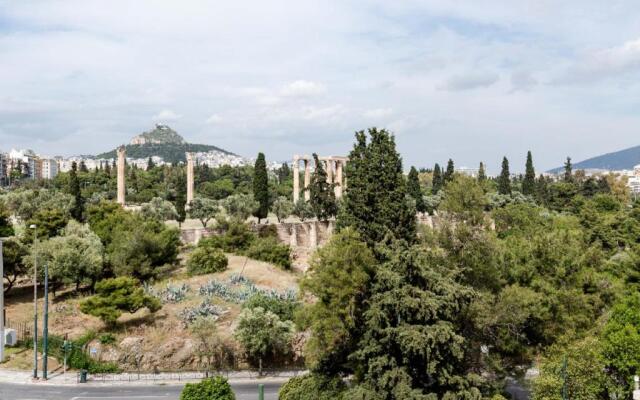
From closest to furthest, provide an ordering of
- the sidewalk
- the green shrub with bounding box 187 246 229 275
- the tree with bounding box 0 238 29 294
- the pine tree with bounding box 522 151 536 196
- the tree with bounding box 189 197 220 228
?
the sidewalk, the tree with bounding box 0 238 29 294, the green shrub with bounding box 187 246 229 275, the tree with bounding box 189 197 220 228, the pine tree with bounding box 522 151 536 196

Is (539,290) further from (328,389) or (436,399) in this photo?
(328,389)

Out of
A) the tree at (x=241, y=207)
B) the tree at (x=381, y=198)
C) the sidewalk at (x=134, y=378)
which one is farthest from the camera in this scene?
the tree at (x=241, y=207)

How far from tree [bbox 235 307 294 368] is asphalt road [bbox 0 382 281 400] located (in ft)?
7.74

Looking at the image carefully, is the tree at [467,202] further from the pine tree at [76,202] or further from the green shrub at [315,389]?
the pine tree at [76,202]

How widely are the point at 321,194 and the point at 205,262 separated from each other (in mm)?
16055

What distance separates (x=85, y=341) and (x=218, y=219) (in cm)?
2050

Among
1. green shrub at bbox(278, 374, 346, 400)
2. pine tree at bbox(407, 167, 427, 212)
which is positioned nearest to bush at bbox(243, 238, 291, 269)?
green shrub at bbox(278, 374, 346, 400)

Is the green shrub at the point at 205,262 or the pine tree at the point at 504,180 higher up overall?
the pine tree at the point at 504,180

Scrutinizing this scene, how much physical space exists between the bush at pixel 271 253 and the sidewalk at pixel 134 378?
52.1ft

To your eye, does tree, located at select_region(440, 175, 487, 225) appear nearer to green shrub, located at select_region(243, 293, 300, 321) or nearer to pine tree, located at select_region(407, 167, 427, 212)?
green shrub, located at select_region(243, 293, 300, 321)

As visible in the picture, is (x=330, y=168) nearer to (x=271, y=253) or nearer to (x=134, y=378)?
(x=271, y=253)

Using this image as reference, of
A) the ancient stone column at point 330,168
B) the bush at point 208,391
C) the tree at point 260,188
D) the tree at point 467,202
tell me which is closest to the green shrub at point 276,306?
the bush at point 208,391

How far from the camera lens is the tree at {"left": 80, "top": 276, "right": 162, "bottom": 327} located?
1230 inches

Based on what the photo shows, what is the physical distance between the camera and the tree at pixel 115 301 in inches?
1230
